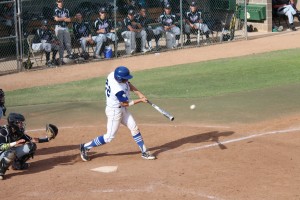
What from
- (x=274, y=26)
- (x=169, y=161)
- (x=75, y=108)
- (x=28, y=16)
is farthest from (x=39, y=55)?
(x=169, y=161)

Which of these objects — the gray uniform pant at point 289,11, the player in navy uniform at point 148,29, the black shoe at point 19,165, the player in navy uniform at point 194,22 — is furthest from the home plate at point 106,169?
the gray uniform pant at point 289,11

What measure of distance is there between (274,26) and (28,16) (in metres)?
11.0

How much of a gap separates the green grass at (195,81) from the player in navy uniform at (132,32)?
8.94 ft

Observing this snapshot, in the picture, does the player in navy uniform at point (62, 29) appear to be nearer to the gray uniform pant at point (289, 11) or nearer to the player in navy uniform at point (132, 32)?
the player in navy uniform at point (132, 32)

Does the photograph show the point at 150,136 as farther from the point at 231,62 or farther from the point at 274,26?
the point at 274,26

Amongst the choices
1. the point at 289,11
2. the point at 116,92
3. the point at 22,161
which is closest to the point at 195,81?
the point at 116,92

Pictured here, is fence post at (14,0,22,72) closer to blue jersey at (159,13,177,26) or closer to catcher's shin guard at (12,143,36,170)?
blue jersey at (159,13,177,26)

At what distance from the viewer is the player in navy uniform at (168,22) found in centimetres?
2659

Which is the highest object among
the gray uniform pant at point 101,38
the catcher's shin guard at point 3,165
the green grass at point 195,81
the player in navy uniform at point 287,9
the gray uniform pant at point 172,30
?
the player in navy uniform at point 287,9

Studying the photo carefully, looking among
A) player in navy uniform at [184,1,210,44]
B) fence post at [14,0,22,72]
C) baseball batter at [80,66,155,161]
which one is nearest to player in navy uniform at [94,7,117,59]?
fence post at [14,0,22,72]

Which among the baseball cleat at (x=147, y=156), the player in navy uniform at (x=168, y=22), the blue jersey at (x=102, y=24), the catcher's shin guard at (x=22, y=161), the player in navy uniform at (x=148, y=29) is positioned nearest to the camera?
the catcher's shin guard at (x=22, y=161)

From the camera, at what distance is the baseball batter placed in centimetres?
1331

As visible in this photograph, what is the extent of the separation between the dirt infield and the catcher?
25 centimetres

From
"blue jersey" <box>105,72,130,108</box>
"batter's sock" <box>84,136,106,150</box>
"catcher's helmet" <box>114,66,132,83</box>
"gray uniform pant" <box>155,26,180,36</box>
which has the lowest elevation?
"batter's sock" <box>84,136,106,150</box>
